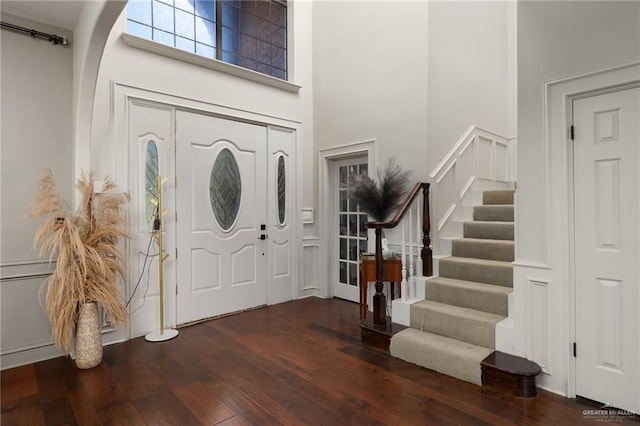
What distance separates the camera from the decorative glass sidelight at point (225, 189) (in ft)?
13.2

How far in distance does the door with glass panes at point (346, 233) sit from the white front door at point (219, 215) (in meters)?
1.06

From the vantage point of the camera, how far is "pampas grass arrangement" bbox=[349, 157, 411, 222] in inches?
145

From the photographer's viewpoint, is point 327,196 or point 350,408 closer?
point 350,408

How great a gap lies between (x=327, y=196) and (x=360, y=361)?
2.52 metres

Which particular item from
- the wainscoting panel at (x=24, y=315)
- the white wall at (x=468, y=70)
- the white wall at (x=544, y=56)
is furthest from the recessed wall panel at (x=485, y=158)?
the wainscoting panel at (x=24, y=315)

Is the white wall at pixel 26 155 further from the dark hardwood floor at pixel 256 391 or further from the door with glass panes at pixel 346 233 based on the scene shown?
the door with glass panes at pixel 346 233

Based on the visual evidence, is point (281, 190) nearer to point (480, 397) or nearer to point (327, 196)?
point (327, 196)

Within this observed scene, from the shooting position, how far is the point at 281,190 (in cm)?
470

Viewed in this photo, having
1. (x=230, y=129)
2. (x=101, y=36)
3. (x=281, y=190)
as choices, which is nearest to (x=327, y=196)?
(x=281, y=190)

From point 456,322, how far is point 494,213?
1.56m

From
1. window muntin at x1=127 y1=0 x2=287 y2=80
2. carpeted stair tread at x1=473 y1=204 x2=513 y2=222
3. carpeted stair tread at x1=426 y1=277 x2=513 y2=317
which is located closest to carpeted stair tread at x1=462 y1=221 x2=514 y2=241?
carpeted stair tread at x1=473 y1=204 x2=513 y2=222

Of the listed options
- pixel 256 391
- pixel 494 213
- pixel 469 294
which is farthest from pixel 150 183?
pixel 494 213

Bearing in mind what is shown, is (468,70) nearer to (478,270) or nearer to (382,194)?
(382,194)

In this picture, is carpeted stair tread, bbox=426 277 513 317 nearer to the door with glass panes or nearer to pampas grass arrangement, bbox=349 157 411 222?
pampas grass arrangement, bbox=349 157 411 222
